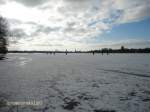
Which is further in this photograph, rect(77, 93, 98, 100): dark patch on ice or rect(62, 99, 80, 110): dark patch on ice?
rect(77, 93, 98, 100): dark patch on ice

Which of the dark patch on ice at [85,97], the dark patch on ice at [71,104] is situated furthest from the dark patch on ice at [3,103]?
the dark patch on ice at [85,97]

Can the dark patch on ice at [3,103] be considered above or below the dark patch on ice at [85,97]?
above

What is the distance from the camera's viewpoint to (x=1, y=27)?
1478 inches

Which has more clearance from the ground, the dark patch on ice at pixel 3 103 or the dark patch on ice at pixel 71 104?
the dark patch on ice at pixel 3 103

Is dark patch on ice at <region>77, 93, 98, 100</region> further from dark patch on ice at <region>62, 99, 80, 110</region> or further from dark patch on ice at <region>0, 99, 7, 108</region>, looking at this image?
dark patch on ice at <region>0, 99, 7, 108</region>

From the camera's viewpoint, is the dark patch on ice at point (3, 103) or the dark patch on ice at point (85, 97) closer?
the dark patch on ice at point (3, 103)

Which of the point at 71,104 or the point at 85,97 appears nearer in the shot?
the point at 71,104

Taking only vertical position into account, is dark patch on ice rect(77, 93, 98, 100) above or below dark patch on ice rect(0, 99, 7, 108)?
below

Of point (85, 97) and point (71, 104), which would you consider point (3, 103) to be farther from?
point (85, 97)

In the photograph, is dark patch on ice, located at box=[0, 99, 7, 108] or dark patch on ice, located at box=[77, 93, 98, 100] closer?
dark patch on ice, located at box=[0, 99, 7, 108]

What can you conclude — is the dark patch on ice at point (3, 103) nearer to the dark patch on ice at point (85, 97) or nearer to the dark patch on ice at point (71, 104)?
the dark patch on ice at point (71, 104)

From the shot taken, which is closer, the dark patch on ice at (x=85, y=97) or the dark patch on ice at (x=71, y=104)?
the dark patch on ice at (x=71, y=104)

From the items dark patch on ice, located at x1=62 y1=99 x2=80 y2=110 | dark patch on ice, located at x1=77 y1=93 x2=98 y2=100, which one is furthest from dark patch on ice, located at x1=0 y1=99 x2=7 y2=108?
dark patch on ice, located at x1=77 y1=93 x2=98 y2=100

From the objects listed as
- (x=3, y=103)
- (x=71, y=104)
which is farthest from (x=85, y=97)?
(x=3, y=103)
